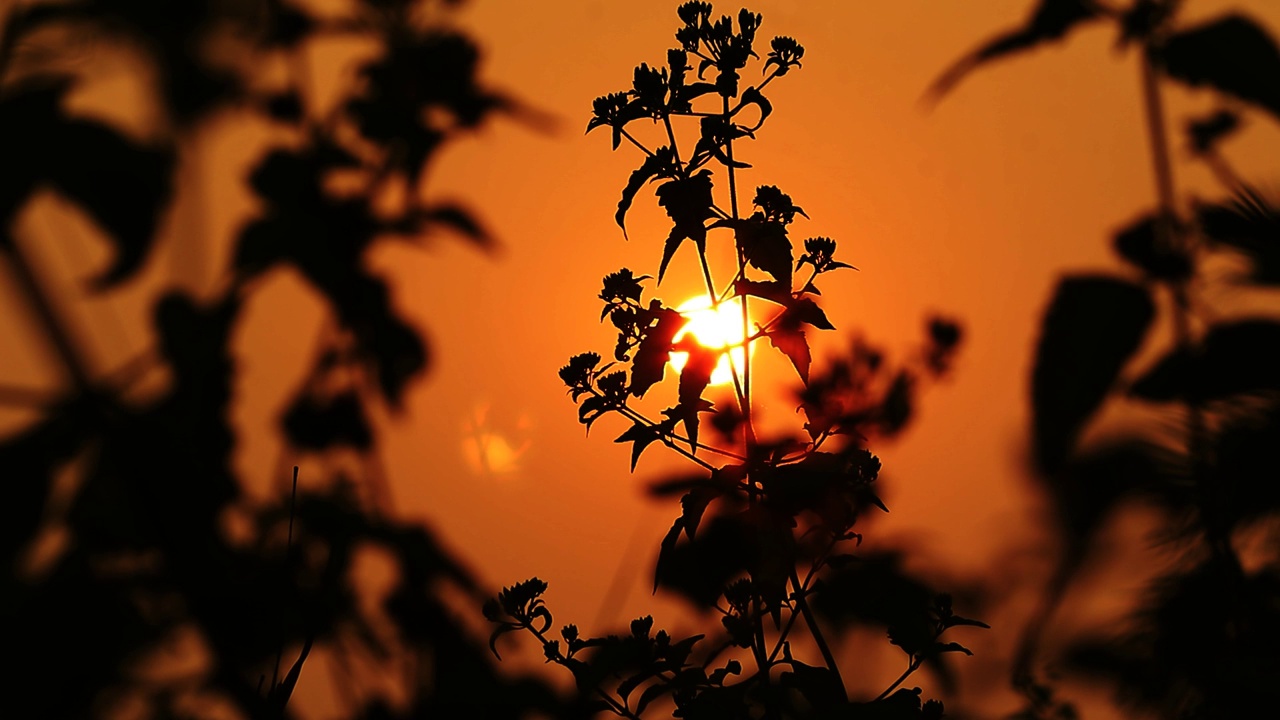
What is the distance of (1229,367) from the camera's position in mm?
1335

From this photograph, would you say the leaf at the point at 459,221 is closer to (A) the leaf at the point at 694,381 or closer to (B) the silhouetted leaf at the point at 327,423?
(B) the silhouetted leaf at the point at 327,423

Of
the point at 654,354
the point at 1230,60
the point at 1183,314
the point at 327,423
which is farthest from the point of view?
the point at 327,423

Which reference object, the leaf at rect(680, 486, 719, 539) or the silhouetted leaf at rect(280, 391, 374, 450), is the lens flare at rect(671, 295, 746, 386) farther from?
the silhouetted leaf at rect(280, 391, 374, 450)

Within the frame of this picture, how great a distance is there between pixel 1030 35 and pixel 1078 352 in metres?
0.45

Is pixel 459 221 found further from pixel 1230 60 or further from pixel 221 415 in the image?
pixel 1230 60

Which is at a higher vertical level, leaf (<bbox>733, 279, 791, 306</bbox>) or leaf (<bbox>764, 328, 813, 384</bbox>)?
leaf (<bbox>733, 279, 791, 306</bbox>)

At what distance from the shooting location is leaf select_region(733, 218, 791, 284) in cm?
96

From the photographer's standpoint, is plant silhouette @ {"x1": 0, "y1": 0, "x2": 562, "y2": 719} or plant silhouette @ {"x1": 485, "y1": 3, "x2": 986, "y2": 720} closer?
plant silhouette @ {"x1": 485, "y1": 3, "x2": 986, "y2": 720}

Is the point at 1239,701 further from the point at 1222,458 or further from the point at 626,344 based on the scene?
the point at 626,344

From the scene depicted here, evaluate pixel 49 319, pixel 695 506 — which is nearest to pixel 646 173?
pixel 695 506

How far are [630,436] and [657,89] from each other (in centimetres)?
36

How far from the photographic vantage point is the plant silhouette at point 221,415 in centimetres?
121

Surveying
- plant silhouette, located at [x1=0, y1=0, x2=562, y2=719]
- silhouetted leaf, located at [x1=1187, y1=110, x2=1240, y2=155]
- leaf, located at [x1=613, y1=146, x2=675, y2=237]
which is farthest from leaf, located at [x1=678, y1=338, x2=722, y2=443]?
silhouetted leaf, located at [x1=1187, y1=110, x2=1240, y2=155]

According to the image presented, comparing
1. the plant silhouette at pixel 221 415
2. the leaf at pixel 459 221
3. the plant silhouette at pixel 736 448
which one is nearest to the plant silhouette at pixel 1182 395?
the plant silhouette at pixel 736 448
